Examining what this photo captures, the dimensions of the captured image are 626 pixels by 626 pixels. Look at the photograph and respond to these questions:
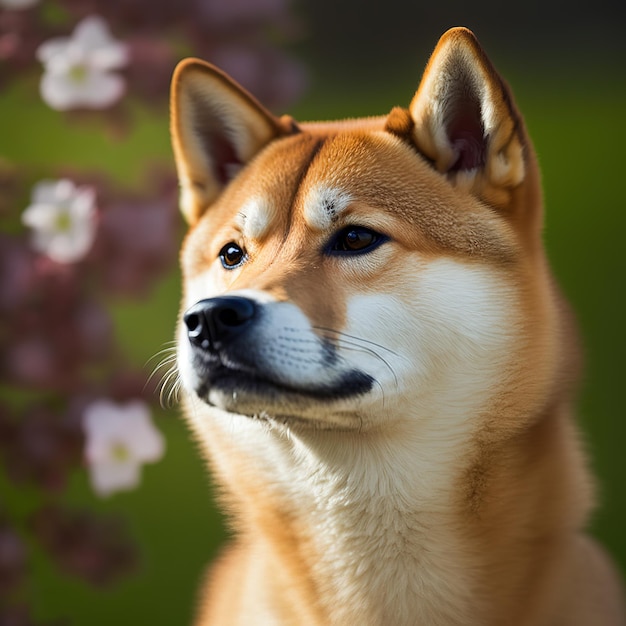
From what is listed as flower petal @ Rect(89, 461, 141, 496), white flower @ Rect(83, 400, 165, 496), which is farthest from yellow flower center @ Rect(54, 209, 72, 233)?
flower petal @ Rect(89, 461, 141, 496)

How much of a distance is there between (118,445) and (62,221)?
50 centimetres

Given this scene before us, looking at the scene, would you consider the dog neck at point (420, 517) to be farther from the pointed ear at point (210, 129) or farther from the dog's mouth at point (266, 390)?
the pointed ear at point (210, 129)

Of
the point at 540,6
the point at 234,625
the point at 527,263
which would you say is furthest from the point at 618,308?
the point at 234,625

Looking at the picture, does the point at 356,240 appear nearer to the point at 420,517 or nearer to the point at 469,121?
the point at 469,121

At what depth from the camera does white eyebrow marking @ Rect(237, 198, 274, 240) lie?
1.34 meters

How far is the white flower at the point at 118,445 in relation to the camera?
1.84 metres

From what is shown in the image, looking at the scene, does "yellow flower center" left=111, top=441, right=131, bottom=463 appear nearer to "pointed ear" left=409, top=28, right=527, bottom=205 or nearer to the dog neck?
the dog neck

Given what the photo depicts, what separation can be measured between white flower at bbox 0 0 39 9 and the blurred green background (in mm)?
193

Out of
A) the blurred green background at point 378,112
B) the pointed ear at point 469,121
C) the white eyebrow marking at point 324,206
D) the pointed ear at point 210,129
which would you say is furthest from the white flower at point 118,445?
the pointed ear at point 469,121

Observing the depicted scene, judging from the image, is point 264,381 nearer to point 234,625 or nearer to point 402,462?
point 402,462

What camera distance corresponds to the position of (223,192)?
1518 mm

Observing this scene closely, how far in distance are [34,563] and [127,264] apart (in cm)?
83

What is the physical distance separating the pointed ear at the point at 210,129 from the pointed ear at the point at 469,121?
0.92 feet

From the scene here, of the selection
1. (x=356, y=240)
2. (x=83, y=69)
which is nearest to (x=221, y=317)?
(x=356, y=240)
